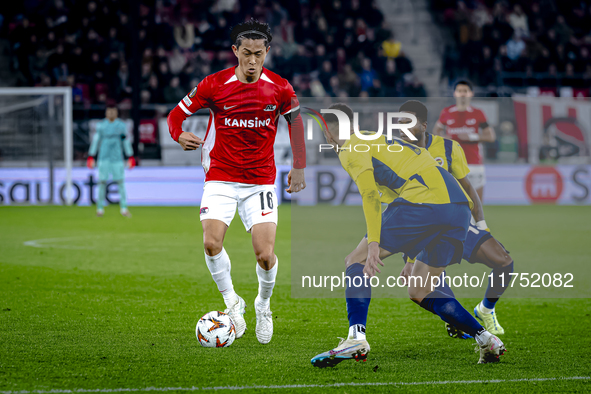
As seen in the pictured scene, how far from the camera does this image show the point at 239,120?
4879 millimetres

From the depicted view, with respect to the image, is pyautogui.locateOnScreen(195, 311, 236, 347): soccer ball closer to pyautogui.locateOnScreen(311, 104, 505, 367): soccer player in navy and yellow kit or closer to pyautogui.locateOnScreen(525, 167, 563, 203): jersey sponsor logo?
pyautogui.locateOnScreen(311, 104, 505, 367): soccer player in navy and yellow kit

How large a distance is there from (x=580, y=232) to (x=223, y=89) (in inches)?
319

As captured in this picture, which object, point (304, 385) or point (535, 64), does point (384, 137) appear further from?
point (535, 64)

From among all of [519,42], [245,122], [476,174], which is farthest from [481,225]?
[519,42]

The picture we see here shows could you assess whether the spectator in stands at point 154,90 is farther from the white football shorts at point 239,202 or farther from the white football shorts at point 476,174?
the white football shorts at point 239,202

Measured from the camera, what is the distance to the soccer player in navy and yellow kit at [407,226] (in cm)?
418

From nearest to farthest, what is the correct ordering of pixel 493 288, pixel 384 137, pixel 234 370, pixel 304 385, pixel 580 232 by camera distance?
1. pixel 304 385
2. pixel 234 370
3. pixel 384 137
4. pixel 493 288
5. pixel 580 232

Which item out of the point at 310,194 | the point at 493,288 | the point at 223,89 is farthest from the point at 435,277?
the point at 310,194

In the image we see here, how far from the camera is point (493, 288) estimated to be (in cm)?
502

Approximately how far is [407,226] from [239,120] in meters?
1.35

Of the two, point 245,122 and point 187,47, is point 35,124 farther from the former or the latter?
point 245,122

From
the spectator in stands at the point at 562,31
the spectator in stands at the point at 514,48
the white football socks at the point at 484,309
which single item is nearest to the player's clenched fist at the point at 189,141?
the white football socks at the point at 484,309

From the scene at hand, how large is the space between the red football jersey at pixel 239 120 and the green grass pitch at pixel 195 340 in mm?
1147

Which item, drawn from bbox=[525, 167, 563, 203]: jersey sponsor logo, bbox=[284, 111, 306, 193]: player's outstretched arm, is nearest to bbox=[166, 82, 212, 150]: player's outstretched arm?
bbox=[284, 111, 306, 193]: player's outstretched arm
